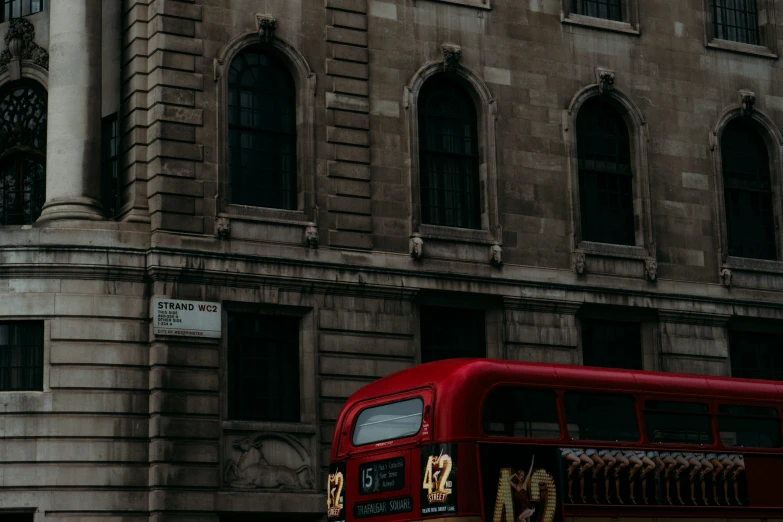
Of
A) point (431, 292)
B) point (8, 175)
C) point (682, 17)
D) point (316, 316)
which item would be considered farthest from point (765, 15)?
point (8, 175)

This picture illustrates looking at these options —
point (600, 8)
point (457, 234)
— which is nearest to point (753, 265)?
point (600, 8)

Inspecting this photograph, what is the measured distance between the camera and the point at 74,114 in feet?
101

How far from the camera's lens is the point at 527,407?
21328mm

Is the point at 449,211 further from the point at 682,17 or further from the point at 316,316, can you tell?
the point at 682,17

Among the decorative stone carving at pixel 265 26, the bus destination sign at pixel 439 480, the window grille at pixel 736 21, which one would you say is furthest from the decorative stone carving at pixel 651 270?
the bus destination sign at pixel 439 480

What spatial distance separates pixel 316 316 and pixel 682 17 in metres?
13.3

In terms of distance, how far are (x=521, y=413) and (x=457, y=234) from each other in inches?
501

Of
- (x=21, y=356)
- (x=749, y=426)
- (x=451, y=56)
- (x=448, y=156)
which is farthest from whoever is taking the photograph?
(x=448, y=156)

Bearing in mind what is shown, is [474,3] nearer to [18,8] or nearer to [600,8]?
[600,8]

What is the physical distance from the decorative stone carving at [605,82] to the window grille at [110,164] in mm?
11704

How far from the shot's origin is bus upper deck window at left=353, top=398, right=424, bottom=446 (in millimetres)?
21453

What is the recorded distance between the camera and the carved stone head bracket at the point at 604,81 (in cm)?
3606

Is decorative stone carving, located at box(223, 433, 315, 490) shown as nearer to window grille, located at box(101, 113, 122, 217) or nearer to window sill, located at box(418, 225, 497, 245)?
window sill, located at box(418, 225, 497, 245)

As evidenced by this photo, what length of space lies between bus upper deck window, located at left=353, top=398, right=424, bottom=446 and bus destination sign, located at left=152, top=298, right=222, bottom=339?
7930mm
